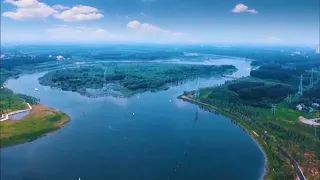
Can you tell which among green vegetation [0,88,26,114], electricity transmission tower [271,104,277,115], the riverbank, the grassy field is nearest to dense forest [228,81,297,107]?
electricity transmission tower [271,104,277,115]

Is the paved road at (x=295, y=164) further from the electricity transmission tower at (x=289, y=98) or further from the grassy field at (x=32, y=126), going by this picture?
the grassy field at (x=32, y=126)

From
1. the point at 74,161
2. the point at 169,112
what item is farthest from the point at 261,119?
the point at 74,161

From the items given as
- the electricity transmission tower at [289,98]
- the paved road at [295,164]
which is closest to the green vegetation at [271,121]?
the paved road at [295,164]

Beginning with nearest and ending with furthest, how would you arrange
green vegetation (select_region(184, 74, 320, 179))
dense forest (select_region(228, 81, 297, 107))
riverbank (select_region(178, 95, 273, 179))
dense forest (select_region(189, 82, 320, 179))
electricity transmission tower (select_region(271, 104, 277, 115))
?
1. riverbank (select_region(178, 95, 273, 179))
2. dense forest (select_region(189, 82, 320, 179))
3. green vegetation (select_region(184, 74, 320, 179))
4. electricity transmission tower (select_region(271, 104, 277, 115))
5. dense forest (select_region(228, 81, 297, 107))

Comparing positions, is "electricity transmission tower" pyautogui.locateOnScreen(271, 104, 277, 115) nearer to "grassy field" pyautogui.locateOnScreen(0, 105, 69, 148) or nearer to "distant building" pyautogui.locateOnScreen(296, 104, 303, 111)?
"distant building" pyautogui.locateOnScreen(296, 104, 303, 111)

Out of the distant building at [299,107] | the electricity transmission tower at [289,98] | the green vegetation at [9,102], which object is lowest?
the distant building at [299,107]

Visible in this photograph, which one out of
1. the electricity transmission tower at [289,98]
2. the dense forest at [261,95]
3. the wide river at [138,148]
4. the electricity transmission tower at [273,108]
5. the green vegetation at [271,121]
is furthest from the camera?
the electricity transmission tower at [289,98]
